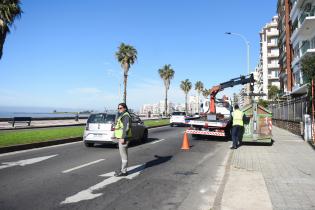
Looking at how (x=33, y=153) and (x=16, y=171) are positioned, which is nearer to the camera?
(x=16, y=171)

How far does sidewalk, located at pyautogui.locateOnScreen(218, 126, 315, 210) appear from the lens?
604 centimetres

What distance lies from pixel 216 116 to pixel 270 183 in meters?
13.4

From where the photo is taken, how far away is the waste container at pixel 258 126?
16.8m

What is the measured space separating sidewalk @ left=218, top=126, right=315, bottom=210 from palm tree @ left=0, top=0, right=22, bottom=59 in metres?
19.4

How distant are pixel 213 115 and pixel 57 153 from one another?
10.1 m

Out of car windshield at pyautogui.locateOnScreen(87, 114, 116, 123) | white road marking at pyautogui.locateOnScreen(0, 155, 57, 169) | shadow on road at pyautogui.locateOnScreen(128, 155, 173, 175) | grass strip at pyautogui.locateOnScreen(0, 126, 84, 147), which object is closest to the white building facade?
grass strip at pyautogui.locateOnScreen(0, 126, 84, 147)

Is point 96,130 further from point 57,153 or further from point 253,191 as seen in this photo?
point 253,191

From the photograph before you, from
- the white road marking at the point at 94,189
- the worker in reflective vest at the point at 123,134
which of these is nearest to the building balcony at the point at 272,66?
the white road marking at the point at 94,189

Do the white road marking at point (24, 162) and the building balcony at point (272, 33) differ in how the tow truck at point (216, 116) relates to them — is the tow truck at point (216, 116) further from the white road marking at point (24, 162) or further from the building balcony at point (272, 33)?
the building balcony at point (272, 33)

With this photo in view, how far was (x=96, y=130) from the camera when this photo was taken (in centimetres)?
1510

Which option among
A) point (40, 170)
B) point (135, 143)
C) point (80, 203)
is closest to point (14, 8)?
point (135, 143)

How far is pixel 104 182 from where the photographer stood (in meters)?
8.09

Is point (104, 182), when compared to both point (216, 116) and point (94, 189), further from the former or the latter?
point (216, 116)

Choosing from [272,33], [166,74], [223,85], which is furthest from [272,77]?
[223,85]
